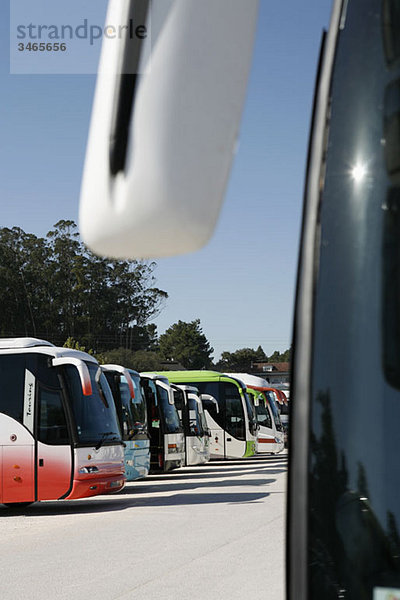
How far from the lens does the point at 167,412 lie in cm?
2331

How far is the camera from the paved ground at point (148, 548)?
7602mm

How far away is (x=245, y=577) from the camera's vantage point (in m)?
8.00

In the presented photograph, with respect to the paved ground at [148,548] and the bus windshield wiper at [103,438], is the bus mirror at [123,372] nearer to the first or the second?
the paved ground at [148,548]

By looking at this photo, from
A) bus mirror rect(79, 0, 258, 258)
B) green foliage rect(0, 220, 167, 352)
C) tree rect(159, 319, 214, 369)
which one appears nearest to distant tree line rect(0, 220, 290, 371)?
green foliage rect(0, 220, 167, 352)

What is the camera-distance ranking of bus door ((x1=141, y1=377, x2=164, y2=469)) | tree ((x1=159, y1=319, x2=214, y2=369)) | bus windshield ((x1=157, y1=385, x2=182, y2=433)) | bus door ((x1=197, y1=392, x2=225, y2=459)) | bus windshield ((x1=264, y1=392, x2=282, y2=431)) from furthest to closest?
1. tree ((x1=159, y1=319, x2=214, y2=369))
2. bus windshield ((x1=264, y1=392, x2=282, y2=431))
3. bus door ((x1=197, y1=392, x2=225, y2=459))
4. bus windshield ((x1=157, y1=385, x2=182, y2=433))
5. bus door ((x1=141, y1=377, x2=164, y2=469))

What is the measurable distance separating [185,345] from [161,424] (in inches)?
3571

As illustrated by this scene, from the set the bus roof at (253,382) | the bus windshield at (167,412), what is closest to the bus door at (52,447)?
the bus windshield at (167,412)

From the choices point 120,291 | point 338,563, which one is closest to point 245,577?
point 338,563

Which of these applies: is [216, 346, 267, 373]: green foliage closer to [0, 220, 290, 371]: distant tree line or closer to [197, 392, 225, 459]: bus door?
[0, 220, 290, 371]: distant tree line

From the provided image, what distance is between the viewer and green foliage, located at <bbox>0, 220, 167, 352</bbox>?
74125 millimetres

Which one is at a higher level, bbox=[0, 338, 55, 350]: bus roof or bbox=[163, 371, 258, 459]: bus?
bbox=[0, 338, 55, 350]: bus roof

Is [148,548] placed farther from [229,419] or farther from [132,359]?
[132,359]

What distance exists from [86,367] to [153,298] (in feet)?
179

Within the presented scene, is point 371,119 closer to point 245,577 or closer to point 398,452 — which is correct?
point 398,452
